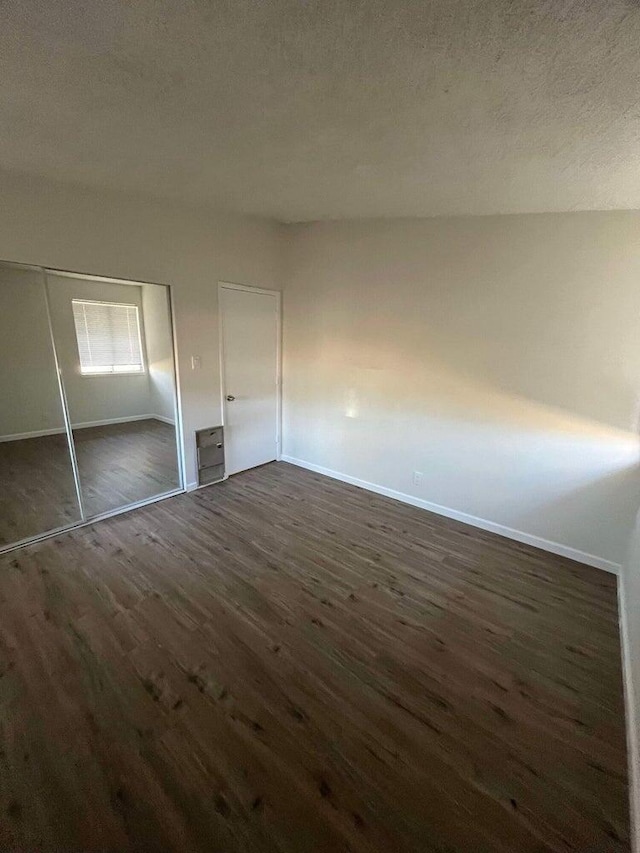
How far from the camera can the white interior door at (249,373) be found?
3.77 m

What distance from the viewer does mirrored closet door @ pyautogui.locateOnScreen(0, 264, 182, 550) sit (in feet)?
9.09

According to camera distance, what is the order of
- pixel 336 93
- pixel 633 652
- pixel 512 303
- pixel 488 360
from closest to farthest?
pixel 336 93
pixel 633 652
pixel 512 303
pixel 488 360

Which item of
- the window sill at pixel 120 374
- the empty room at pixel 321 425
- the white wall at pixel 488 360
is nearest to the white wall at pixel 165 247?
the empty room at pixel 321 425

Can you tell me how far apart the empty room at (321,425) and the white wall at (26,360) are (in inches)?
1.2

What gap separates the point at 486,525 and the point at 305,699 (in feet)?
7.27

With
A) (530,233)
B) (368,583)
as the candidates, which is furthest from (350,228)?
(368,583)

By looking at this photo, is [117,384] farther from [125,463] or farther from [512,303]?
[512,303]

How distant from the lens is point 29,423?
3.29m

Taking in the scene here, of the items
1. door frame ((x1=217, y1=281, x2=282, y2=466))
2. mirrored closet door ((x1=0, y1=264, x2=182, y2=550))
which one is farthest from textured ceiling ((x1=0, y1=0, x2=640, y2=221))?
door frame ((x1=217, y1=281, x2=282, y2=466))

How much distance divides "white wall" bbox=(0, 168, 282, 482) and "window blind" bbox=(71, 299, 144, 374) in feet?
1.13

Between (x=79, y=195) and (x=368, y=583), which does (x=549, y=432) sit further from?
(x=79, y=195)

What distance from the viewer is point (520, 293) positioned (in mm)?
2666

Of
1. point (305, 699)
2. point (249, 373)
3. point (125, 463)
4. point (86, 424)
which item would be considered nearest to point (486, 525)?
point (305, 699)

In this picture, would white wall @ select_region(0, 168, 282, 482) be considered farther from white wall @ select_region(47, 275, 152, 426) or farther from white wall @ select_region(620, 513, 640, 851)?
white wall @ select_region(620, 513, 640, 851)
